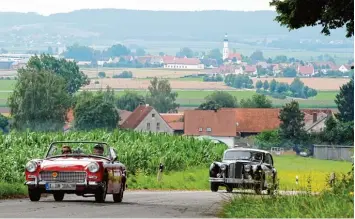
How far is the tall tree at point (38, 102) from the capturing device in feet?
577

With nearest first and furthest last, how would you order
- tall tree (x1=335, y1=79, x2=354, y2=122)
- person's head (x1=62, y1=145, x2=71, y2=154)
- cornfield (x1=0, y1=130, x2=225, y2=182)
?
1. person's head (x1=62, y1=145, x2=71, y2=154)
2. cornfield (x1=0, y1=130, x2=225, y2=182)
3. tall tree (x1=335, y1=79, x2=354, y2=122)

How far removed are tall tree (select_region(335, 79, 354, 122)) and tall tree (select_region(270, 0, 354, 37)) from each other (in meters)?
147

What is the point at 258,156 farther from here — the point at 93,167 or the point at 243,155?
the point at 93,167

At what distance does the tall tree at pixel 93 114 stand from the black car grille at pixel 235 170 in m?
134

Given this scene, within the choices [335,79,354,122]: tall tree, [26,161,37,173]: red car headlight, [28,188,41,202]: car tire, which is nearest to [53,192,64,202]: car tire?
[28,188,41,202]: car tire

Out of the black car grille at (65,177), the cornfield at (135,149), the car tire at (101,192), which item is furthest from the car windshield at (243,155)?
the black car grille at (65,177)

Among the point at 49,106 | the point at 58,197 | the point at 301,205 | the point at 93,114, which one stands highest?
the point at 301,205

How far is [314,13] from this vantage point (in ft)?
91.1

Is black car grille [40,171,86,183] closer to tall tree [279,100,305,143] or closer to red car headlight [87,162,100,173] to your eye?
red car headlight [87,162,100,173]

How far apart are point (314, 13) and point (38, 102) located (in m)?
150

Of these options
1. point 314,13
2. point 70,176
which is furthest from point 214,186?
point 314,13

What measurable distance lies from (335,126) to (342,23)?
131829 mm

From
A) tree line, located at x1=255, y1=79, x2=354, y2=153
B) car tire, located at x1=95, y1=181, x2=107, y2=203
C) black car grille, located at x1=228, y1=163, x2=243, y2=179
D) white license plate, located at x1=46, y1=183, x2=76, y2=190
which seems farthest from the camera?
tree line, located at x1=255, y1=79, x2=354, y2=153

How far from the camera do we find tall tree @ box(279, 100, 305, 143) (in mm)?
176125
